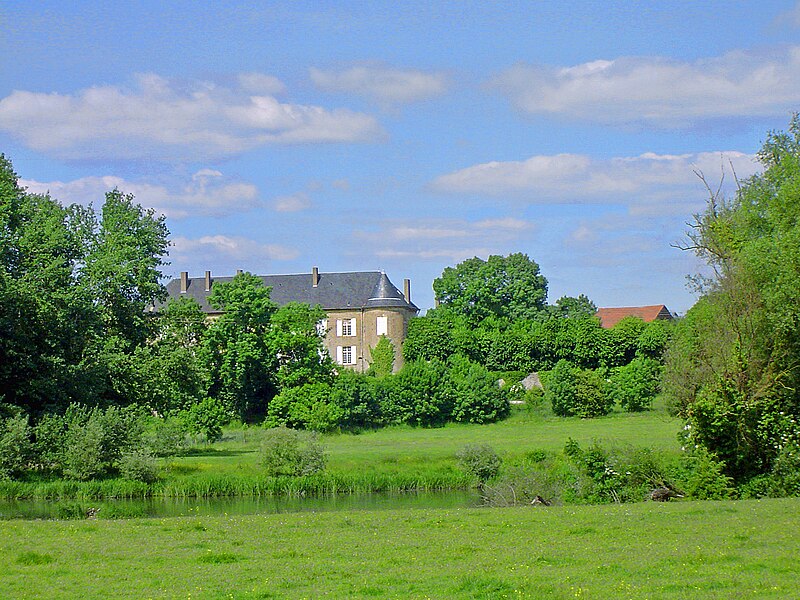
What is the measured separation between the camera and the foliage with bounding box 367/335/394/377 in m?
75.4

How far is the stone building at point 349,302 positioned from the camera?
264 ft

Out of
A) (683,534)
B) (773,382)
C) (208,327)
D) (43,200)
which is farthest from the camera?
(208,327)

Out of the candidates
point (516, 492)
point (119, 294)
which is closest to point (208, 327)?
point (119, 294)

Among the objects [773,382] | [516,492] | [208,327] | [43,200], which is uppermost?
[43,200]

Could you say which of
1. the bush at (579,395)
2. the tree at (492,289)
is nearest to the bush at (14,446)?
the bush at (579,395)

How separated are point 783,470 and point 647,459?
3.33 m

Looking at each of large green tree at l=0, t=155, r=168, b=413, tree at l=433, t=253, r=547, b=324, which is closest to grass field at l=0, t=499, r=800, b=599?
large green tree at l=0, t=155, r=168, b=413

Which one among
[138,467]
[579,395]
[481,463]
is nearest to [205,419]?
[138,467]

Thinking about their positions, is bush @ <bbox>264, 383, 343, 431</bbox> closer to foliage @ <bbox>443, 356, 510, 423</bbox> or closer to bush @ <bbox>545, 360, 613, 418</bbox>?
foliage @ <bbox>443, 356, 510, 423</bbox>

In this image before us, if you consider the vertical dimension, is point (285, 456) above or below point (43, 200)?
below

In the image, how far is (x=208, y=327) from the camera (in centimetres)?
5497

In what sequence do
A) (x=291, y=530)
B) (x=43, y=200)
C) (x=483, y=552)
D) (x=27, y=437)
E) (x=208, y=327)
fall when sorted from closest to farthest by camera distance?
(x=483, y=552) → (x=291, y=530) → (x=27, y=437) → (x=43, y=200) → (x=208, y=327)

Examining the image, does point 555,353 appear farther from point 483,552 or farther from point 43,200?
point 483,552

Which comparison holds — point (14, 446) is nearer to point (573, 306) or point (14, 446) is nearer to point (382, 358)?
point (382, 358)
